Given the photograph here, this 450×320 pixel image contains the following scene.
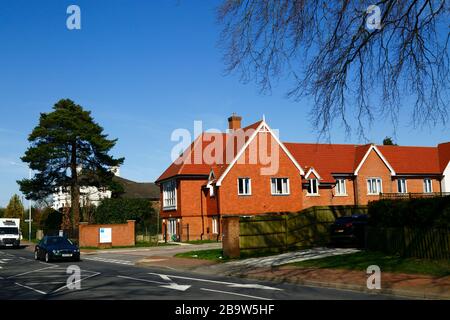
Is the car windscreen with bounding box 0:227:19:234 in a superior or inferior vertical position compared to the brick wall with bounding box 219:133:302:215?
inferior

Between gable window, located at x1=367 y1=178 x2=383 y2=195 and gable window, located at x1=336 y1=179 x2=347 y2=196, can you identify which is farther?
gable window, located at x1=367 y1=178 x2=383 y2=195

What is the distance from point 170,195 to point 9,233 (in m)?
15.4

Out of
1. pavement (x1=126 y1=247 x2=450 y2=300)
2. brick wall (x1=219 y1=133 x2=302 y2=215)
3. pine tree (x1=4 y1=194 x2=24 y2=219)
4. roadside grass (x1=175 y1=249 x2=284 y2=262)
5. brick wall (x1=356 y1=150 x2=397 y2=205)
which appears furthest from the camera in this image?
pine tree (x1=4 y1=194 x2=24 y2=219)

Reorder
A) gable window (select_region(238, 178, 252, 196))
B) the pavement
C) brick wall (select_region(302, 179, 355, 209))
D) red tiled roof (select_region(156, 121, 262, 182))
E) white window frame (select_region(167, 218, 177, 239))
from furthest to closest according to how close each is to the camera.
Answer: white window frame (select_region(167, 218, 177, 239)), brick wall (select_region(302, 179, 355, 209)), red tiled roof (select_region(156, 121, 262, 182)), gable window (select_region(238, 178, 252, 196)), the pavement

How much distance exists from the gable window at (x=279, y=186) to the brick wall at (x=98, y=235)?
12.6 meters

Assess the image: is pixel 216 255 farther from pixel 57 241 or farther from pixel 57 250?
pixel 57 241

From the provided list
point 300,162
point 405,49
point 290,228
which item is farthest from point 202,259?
point 300,162

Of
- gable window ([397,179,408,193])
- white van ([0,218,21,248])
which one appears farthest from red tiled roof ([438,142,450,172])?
white van ([0,218,21,248])

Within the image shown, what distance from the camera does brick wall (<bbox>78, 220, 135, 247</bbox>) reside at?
4378 cm

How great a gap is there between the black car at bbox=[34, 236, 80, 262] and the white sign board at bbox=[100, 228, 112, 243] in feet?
44.1

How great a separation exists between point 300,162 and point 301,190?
14.1ft

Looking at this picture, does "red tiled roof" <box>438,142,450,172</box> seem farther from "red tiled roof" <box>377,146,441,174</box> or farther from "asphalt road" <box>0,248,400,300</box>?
"asphalt road" <box>0,248,400,300</box>

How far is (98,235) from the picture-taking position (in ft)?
143

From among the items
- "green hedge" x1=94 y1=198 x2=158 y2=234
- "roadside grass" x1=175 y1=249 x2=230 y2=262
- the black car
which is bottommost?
"roadside grass" x1=175 y1=249 x2=230 y2=262
